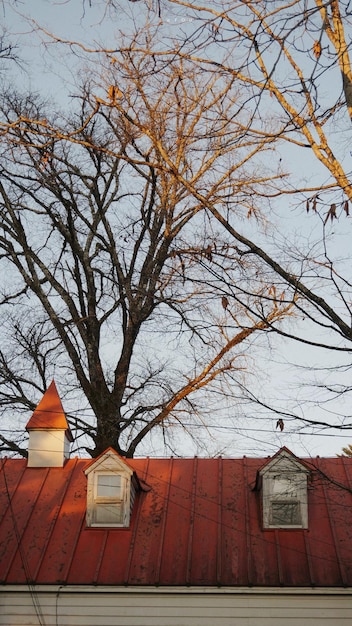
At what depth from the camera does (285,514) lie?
1584 cm

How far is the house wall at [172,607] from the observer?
14.3 metres

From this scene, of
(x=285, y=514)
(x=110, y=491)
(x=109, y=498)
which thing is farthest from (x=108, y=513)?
(x=285, y=514)

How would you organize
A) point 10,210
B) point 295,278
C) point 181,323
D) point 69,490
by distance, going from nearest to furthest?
1. point 295,278
2. point 69,490
3. point 181,323
4. point 10,210

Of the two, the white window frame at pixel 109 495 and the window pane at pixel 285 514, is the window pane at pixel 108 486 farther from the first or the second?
the window pane at pixel 285 514

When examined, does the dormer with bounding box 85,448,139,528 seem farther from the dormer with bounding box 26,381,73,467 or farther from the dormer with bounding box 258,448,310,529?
the dormer with bounding box 258,448,310,529

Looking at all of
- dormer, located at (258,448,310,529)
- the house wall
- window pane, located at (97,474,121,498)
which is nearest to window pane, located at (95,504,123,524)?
window pane, located at (97,474,121,498)

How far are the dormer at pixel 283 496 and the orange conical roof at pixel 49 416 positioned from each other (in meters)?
4.40

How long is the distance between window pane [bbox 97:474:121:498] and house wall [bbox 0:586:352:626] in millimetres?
2088

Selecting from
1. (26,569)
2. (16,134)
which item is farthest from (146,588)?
(16,134)

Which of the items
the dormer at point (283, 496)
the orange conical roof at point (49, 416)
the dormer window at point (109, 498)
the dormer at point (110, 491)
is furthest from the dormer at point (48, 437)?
the dormer at point (283, 496)

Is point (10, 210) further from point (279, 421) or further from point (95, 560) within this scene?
point (279, 421)

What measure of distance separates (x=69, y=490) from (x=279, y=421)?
293 inches

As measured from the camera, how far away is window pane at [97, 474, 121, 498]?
1634 cm

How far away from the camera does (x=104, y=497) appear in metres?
16.4
